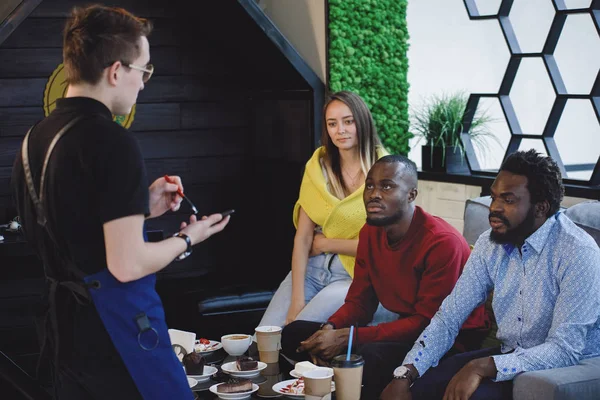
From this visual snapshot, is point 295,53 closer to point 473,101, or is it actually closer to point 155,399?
point 473,101

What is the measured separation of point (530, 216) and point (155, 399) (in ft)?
Result: 4.05

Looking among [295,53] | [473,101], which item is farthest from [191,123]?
[473,101]

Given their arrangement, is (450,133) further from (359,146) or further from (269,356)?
(269,356)

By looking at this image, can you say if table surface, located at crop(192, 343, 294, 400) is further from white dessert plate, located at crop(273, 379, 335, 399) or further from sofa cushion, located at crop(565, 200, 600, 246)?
sofa cushion, located at crop(565, 200, 600, 246)

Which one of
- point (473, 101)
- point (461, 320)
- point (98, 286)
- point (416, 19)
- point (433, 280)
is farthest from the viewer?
point (416, 19)

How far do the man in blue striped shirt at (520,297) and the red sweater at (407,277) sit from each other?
6.4 inches

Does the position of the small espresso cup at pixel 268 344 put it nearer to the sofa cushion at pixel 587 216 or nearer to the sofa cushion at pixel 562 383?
the sofa cushion at pixel 562 383

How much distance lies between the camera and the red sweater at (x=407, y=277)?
110 inches

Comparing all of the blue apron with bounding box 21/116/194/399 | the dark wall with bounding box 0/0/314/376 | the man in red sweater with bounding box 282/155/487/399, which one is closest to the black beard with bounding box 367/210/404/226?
the man in red sweater with bounding box 282/155/487/399

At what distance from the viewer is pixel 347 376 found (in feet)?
7.41

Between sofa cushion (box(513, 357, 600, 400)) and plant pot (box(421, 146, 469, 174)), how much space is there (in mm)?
2115

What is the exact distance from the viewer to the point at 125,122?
5.10 meters

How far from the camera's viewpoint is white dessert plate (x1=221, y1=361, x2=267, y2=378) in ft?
8.44

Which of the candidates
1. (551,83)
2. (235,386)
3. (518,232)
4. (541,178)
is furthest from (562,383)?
(551,83)
